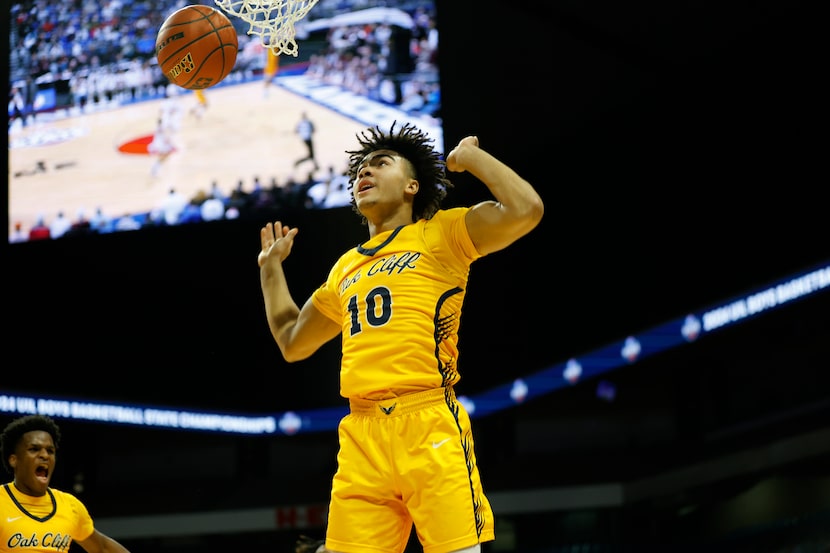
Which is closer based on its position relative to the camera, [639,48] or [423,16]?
[639,48]

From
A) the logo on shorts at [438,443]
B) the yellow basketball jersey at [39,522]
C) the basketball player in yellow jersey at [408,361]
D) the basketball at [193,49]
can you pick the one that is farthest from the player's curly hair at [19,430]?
the logo on shorts at [438,443]

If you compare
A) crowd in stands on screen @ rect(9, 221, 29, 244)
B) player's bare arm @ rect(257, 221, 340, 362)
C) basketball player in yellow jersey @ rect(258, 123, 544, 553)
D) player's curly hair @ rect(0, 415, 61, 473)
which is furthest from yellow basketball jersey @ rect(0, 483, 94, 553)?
crowd in stands on screen @ rect(9, 221, 29, 244)

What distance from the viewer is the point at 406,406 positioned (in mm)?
3393

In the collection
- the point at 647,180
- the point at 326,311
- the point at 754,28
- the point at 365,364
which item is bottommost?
the point at 365,364

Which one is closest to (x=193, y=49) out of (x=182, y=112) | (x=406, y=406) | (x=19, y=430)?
(x=19, y=430)

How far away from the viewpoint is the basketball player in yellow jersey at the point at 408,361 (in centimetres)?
329

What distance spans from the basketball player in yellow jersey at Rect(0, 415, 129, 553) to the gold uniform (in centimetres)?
245

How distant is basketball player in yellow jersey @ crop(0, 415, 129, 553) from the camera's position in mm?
5316

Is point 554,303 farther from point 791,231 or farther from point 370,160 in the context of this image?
point 370,160

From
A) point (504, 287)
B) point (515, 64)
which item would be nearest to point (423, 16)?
point (515, 64)

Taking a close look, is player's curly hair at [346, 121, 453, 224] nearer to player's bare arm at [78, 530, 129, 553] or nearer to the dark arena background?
player's bare arm at [78, 530, 129, 553]

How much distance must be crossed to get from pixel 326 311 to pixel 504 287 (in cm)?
798

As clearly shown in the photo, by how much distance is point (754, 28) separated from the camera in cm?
967

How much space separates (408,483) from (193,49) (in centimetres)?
289
